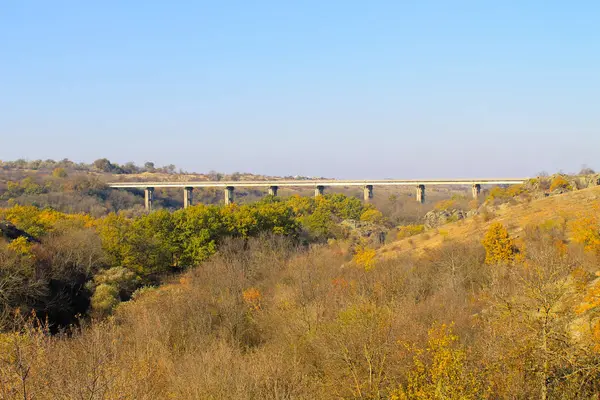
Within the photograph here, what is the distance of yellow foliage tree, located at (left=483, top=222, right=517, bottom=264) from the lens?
122ft

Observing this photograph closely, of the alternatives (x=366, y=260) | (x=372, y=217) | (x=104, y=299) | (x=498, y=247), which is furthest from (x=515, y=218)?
(x=372, y=217)

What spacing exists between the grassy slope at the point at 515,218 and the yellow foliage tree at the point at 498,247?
12.5ft

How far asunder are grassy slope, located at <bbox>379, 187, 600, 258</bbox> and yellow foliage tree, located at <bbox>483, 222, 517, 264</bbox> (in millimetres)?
3807

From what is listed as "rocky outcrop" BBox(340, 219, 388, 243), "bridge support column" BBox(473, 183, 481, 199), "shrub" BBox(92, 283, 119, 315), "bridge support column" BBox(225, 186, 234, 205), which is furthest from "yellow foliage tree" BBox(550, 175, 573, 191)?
"bridge support column" BBox(225, 186, 234, 205)

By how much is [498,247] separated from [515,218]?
476 inches

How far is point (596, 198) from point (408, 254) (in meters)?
17.0

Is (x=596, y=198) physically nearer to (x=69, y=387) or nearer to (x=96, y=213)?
(x=69, y=387)

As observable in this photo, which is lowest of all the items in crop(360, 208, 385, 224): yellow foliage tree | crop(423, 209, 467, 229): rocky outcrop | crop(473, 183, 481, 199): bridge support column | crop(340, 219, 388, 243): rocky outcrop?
crop(340, 219, 388, 243): rocky outcrop

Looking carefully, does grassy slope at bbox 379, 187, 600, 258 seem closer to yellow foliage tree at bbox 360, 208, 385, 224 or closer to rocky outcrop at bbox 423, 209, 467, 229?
rocky outcrop at bbox 423, 209, 467, 229

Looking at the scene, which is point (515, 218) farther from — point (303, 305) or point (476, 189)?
point (476, 189)

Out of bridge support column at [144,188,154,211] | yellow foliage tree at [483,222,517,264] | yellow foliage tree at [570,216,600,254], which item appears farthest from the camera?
bridge support column at [144,188,154,211]

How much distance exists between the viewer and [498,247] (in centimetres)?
3797

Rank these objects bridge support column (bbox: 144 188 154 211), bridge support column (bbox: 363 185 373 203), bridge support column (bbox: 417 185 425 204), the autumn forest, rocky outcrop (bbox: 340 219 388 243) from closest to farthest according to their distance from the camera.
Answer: the autumn forest < rocky outcrop (bbox: 340 219 388 243) < bridge support column (bbox: 417 185 425 204) < bridge support column (bbox: 363 185 373 203) < bridge support column (bbox: 144 188 154 211)

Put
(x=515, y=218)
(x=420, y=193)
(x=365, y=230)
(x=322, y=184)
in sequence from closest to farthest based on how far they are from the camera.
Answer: (x=515, y=218)
(x=365, y=230)
(x=420, y=193)
(x=322, y=184)
